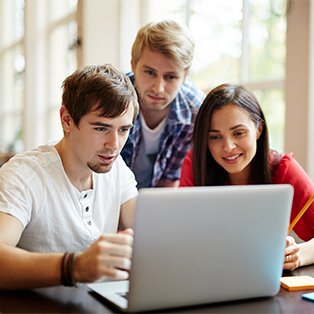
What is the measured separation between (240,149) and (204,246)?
831 millimetres

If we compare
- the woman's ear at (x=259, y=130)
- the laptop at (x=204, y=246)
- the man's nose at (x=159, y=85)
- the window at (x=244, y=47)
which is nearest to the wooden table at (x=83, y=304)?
the laptop at (x=204, y=246)

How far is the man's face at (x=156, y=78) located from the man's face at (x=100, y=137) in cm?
63

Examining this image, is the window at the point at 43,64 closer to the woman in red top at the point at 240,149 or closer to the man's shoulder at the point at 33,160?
the woman in red top at the point at 240,149

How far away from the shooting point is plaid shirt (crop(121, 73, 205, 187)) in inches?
88.3

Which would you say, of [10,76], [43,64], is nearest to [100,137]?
[43,64]

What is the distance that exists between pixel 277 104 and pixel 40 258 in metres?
Result: 1.88

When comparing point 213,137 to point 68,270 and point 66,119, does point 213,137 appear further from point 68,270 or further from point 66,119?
point 68,270

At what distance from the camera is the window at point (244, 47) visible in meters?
2.74

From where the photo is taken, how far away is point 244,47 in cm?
299

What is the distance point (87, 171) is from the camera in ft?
4.82

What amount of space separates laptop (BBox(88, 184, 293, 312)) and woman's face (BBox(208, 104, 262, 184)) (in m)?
0.71

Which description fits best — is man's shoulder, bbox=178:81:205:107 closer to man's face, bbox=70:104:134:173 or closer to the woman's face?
the woman's face

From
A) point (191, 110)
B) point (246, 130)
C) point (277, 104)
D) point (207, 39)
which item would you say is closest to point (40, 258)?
point (246, 130)

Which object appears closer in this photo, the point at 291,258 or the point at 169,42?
the point at 291,258
